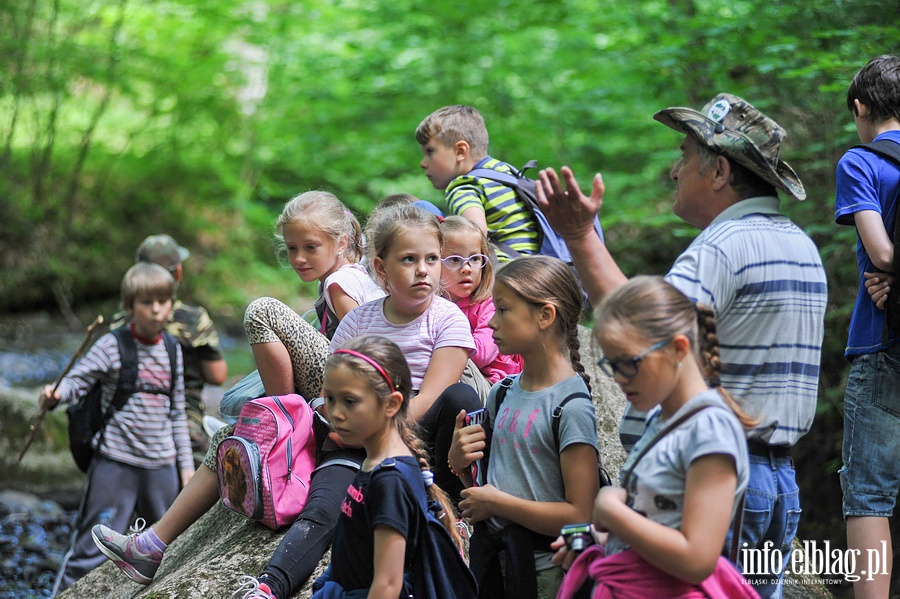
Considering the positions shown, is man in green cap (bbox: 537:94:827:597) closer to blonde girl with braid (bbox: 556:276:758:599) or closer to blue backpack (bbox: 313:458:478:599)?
blonde girl with braid (bbox: 556:276:758:599)

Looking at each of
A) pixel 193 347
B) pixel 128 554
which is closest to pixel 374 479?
pixel 128 554

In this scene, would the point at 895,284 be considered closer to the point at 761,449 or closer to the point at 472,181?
the point at 761,449

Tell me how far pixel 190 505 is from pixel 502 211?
2.06 meters

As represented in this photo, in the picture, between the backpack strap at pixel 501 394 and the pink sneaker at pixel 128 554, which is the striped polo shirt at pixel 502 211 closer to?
the backpack strap at pixel 501 394

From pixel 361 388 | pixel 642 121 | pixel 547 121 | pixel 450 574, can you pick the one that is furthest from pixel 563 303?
pixel 547 121

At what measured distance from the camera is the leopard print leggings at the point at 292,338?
142 inches

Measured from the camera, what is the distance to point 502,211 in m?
4.45

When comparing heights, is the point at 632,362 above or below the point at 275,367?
above

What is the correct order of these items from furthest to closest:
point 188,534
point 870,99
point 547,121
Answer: point 547,121 < point 188,534 < point 870,99

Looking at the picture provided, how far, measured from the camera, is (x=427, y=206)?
4359 millimetres

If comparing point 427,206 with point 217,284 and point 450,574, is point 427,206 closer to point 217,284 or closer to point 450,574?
point 450,574

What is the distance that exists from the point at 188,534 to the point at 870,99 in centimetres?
369

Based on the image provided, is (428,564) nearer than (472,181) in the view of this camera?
Yes

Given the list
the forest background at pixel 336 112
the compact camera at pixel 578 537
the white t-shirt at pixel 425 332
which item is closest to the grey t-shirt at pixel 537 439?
the compact camera at pixel 578 537
